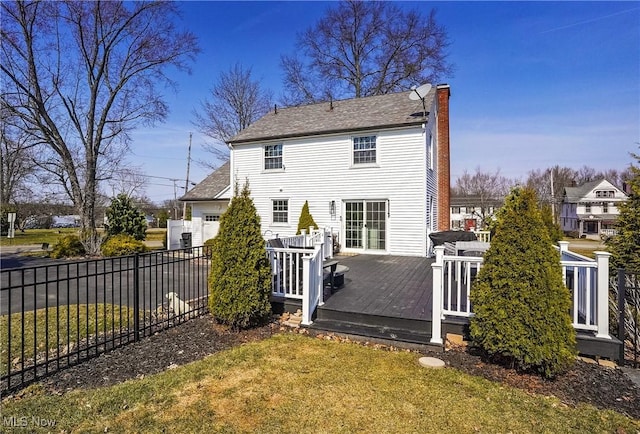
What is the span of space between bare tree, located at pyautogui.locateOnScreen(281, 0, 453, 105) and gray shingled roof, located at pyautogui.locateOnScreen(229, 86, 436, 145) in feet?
33.9

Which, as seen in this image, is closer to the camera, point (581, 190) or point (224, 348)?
point (224, 348)

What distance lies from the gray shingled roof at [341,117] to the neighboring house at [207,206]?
3.29 metres

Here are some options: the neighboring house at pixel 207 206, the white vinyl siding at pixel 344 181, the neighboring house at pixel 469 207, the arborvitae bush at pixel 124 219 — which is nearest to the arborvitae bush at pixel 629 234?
the white vinyl siding at pixel 344 181

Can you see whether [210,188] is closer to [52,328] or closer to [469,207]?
[52,328]

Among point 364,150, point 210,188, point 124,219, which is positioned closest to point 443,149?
point 364,150

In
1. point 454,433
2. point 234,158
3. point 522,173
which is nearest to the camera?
point 454,433

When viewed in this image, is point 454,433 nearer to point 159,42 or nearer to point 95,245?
point 95,245

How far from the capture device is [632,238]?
693cm

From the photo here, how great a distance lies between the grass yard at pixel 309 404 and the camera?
288 centimetres

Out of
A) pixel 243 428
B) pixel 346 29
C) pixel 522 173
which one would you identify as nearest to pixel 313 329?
pixel 243 428

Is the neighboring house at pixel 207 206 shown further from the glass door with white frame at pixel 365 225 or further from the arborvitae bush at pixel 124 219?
the glass door with white frame at pixel 365 225

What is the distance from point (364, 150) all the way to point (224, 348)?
35.1 feet

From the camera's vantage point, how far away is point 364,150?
1376 centimetres

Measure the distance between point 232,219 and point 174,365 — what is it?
224cm
